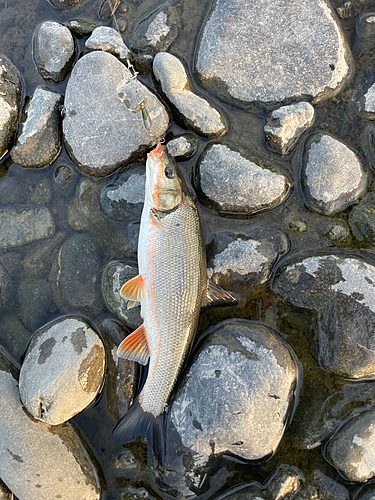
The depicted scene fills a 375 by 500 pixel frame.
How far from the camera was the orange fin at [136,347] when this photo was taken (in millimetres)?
3762

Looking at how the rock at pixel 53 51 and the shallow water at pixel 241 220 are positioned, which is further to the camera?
the rock at pixel 53 51

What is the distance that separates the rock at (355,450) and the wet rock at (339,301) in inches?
19.7

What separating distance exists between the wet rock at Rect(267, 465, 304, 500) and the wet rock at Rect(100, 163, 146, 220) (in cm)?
330

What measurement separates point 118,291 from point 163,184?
1.35 m

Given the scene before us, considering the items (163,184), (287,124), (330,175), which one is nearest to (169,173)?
(163,184)

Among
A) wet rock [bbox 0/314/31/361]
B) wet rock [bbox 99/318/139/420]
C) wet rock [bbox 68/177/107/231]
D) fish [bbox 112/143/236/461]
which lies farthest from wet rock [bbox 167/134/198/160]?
wet rock [bbox 0/314/31/361]

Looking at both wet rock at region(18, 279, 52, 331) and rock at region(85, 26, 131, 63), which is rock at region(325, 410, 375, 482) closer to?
wet rock at region(18, 279, 52, 331)

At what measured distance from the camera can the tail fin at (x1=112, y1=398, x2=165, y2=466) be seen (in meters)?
3.71

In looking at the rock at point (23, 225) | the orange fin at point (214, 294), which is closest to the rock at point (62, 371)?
the rock at point (23, 225)

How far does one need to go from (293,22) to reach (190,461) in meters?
5.18

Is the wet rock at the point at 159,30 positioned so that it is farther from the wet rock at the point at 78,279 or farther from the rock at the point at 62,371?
the rock at the point at 62,371

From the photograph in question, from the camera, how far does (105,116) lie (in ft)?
13.4

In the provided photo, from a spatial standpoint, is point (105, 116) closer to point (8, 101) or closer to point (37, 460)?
point (8, 101)

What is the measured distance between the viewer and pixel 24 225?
14.2 feet
